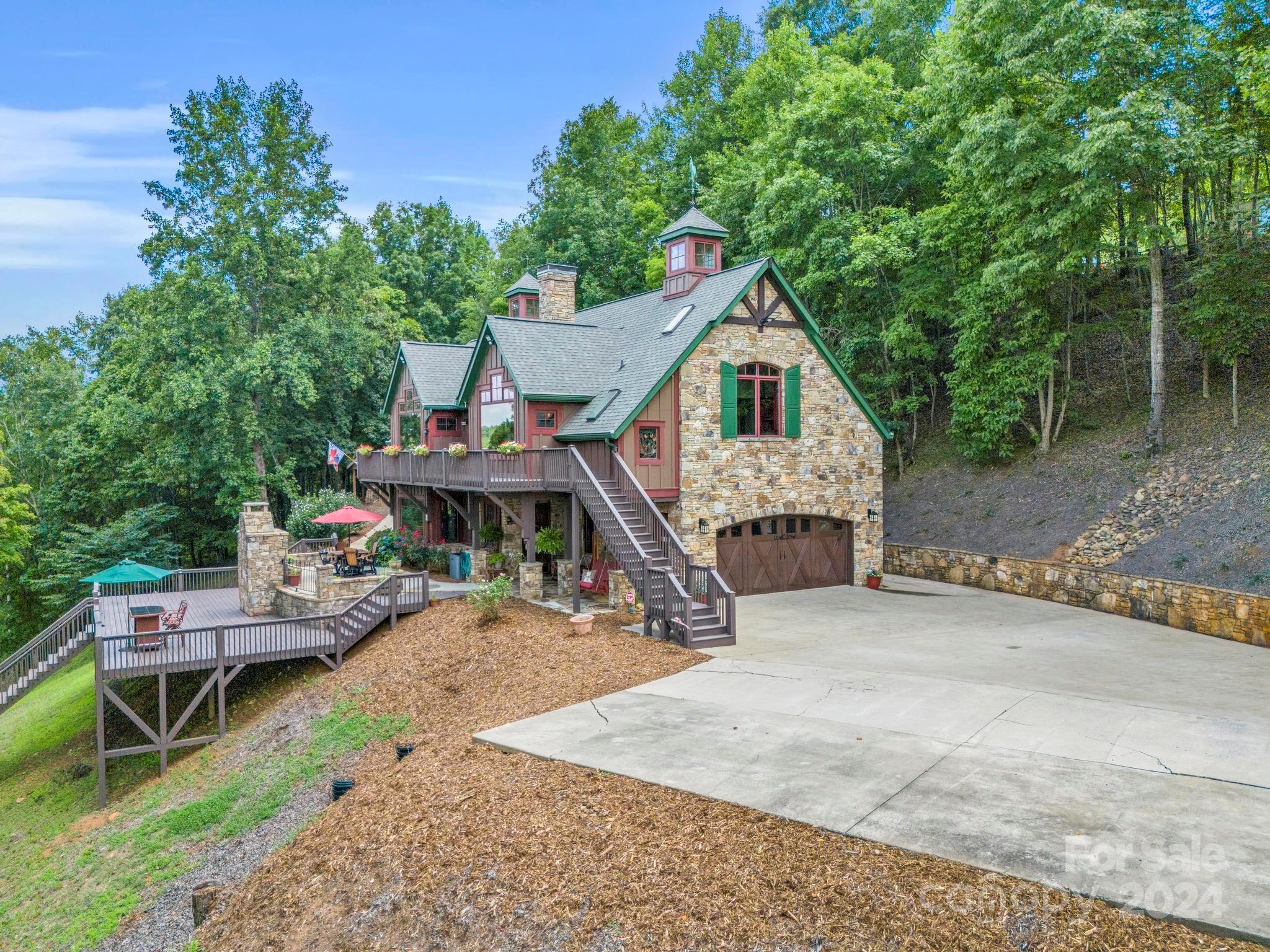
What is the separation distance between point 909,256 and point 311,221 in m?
20.5

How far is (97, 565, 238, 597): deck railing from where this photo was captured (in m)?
22.8

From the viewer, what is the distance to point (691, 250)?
68.5ft

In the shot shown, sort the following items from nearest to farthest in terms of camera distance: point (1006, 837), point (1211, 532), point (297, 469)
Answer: point (1006, 837), point (1211, 532), point (297, 469)

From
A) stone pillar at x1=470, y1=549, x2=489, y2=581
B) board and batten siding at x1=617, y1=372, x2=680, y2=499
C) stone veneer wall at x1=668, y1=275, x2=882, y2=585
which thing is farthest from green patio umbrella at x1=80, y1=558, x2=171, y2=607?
stone veneer wall at x1=668, y1=275, x2=882, y2=585

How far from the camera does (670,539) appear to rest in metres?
15.4

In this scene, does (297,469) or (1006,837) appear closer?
(1006,837)

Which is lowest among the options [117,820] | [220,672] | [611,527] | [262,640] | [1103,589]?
[117,820]

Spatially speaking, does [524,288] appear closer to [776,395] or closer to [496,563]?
[496,563]

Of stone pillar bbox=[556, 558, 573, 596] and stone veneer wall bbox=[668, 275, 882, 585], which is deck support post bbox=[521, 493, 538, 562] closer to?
stone pillar bbox=[556, 558, 573, 596]

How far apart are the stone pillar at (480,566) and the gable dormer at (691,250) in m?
8.19

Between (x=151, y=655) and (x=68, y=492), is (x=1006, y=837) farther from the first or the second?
(x=68, y=492)

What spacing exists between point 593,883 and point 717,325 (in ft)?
45.9

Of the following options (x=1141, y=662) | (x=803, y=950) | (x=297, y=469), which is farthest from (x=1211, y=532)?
(x=297, y=469)

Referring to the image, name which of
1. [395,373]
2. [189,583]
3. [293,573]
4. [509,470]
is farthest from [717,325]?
[189,583]
